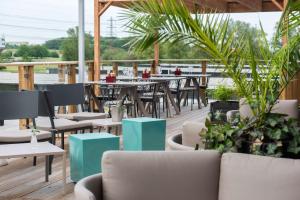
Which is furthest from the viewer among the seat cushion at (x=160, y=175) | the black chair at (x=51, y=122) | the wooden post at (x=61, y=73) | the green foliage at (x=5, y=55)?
the wooden post at (x=61, y=73)

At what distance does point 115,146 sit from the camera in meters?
5.16

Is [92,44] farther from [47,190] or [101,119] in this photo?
[47,190]

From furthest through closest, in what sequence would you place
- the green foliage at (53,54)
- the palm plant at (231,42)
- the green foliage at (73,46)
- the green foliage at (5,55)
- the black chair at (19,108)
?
the green foliage at (73,46) → the green foliage at (53,54) → the green foliage at (5,55) → the black chair at (19,108) → the palm plant at (231,42)

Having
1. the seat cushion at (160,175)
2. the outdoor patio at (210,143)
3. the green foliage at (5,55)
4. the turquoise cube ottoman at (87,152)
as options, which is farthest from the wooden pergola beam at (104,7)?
the seat cushion at (160,175)

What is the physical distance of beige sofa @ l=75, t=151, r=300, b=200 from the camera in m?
2.57

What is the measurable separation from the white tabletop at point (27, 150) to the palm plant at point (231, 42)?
1.70 m

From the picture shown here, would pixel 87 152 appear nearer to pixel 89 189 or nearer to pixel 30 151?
pixel 30 151

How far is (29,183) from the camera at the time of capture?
509 cm

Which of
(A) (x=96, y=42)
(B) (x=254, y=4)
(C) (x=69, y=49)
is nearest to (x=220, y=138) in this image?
(C) (x=69, y=49)

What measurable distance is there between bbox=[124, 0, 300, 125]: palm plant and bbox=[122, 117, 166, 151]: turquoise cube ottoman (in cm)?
289

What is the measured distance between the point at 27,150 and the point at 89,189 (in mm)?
2236

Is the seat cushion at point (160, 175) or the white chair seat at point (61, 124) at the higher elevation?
the seat cushion at point (160, 175)

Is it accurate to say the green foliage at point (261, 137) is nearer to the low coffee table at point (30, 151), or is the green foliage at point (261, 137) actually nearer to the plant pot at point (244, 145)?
the plant pot at point (244, 145)

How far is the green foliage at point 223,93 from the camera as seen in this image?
7.23 meters
